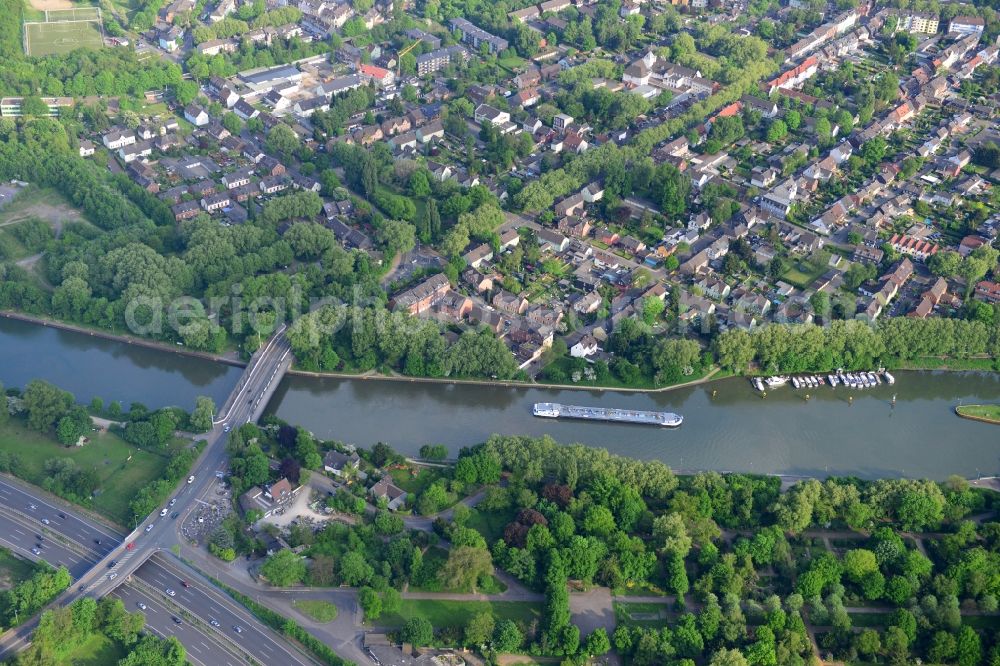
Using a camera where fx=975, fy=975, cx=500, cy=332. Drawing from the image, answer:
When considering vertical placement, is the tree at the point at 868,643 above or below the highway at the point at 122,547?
above

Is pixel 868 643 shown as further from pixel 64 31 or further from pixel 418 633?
pixel 64 31

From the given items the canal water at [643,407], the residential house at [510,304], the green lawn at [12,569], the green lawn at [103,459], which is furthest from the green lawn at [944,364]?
the green lawn at [12,569]

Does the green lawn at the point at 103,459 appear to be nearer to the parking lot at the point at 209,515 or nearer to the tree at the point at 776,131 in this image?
the parking lot at the point at 209,515

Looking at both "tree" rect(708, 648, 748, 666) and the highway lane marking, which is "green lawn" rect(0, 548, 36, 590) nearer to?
the highway lane marking

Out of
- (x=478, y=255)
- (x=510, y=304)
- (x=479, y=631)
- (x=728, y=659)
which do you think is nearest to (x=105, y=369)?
(x=478, y=255)

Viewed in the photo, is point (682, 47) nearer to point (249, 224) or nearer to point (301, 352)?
point (249, 224)

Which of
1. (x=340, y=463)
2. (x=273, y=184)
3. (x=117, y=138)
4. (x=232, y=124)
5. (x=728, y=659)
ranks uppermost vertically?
(x=728, y=659)

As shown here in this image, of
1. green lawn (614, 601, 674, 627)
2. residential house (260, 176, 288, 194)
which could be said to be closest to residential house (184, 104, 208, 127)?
residential house (260, 176, 288, 194)
